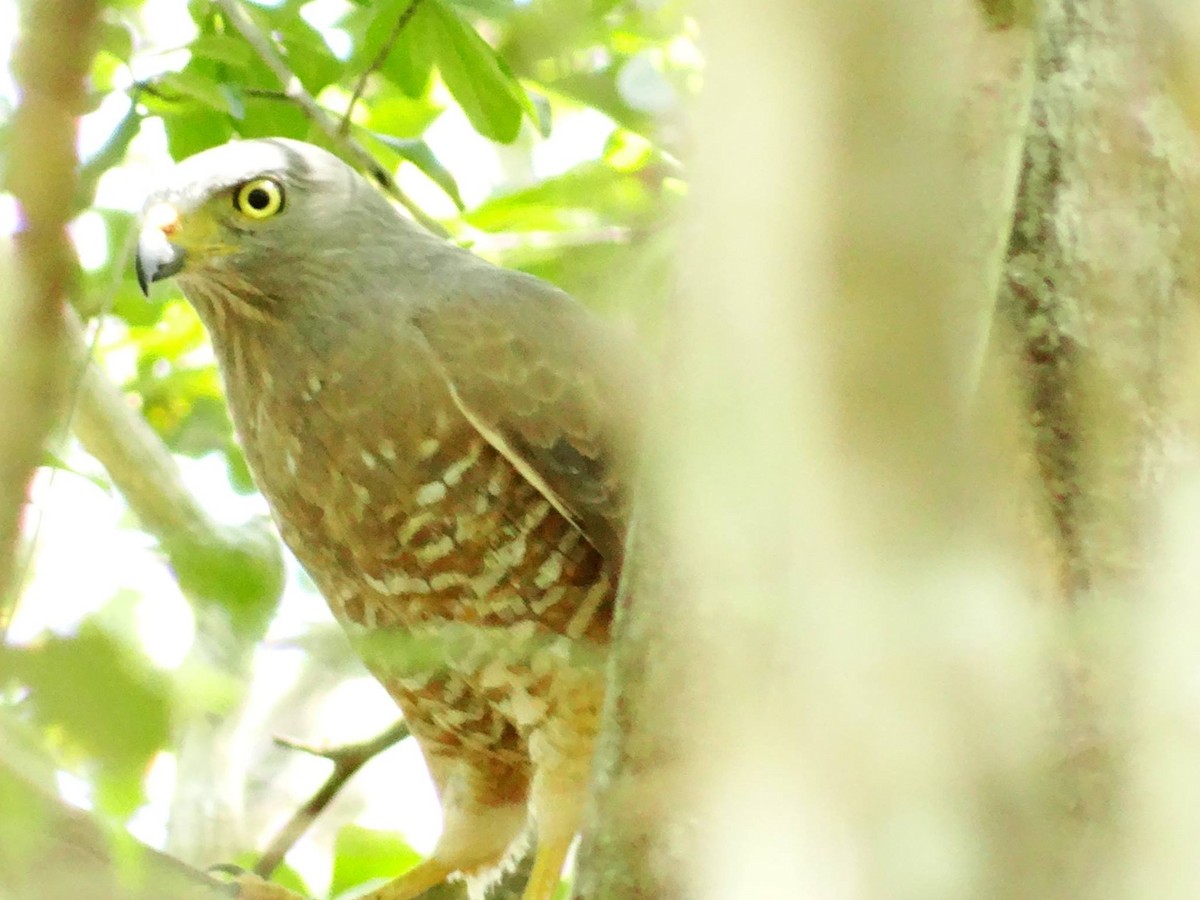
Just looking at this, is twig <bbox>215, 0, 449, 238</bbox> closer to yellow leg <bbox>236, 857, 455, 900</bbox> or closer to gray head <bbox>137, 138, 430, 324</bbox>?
gray head <bbox>137, 138, 430, 324</bbox>

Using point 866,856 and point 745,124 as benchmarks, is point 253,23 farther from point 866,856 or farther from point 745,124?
point 866,856

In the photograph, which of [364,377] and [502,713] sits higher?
[364,377]

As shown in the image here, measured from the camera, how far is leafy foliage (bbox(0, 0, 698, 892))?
615mm

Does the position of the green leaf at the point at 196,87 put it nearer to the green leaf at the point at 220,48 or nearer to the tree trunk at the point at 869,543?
the green leaf at the point at 220,48

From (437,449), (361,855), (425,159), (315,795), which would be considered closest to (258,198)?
(425,159)

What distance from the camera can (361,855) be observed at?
225 centimetres

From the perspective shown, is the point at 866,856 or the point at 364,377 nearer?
the point at 866,856

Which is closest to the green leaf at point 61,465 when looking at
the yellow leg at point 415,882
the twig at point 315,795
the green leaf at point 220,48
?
the green leaf at point 220,48

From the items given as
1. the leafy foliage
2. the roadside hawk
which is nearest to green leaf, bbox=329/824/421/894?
the leafy foliage

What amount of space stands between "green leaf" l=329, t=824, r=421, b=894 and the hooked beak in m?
0.95

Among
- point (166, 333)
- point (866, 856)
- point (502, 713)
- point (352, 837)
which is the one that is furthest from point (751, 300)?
point (166, 333)

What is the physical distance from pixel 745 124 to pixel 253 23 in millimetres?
1392

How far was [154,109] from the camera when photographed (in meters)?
1.81

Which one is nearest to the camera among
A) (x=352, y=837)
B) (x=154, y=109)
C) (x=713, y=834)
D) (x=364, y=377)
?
(x=713, y=834)
